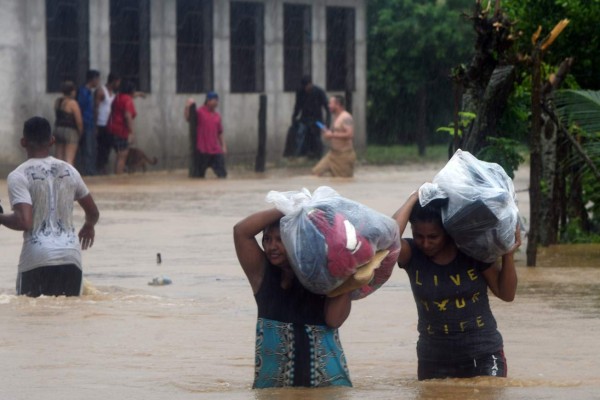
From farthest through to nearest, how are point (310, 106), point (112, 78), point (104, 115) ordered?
1. point (310, 106)
2. point (104, 115)
3. point (112, 78)

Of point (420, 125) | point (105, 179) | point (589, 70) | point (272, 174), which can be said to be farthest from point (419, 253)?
point (420, 125)

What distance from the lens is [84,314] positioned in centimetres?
936

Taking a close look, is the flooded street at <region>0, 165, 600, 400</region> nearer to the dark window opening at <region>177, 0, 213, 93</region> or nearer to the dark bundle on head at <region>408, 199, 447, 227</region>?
the dark bundle on head at <region>408, 199, 447, 227</region>

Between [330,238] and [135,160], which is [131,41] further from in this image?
[330,238]

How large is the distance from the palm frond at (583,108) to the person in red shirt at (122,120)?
1249 cm

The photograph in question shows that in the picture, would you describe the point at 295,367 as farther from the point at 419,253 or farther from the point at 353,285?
the point at 419,253

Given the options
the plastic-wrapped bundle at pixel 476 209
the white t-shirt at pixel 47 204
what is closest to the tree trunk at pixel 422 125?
the white t-shirt at pixel 47 204

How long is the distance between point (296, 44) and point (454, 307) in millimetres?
24194

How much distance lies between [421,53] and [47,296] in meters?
26.2

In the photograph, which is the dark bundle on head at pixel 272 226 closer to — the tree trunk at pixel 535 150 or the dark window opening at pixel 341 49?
the tree trunk at pixel 535 150

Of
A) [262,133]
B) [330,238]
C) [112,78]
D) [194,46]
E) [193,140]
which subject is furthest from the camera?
[194,46]

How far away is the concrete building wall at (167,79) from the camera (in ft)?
74.8

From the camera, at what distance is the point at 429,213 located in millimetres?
6023

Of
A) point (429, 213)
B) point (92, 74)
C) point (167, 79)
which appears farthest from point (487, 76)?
point (167, 79)
